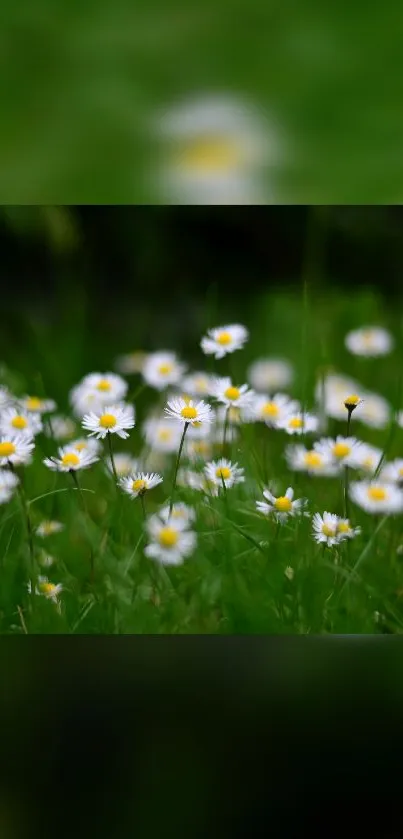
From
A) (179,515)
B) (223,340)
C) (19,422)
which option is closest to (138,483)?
(179,515)

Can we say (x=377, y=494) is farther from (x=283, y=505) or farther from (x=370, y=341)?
(x=370, y=341)

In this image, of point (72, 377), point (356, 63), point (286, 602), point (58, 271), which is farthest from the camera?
point (58, 271)

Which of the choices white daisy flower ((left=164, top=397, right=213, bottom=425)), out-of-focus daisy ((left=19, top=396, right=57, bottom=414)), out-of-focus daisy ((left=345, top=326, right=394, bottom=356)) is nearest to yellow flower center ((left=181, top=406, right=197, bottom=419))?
white daisy flower ((left=164, top=397, right=213, bottom=425))

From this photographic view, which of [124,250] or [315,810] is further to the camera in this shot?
[124,250]

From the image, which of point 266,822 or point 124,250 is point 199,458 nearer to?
point 266,822

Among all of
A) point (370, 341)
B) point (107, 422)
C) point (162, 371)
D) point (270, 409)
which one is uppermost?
point (370, 341)

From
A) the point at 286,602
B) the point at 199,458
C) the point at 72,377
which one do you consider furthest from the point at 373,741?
the point at 72,377
